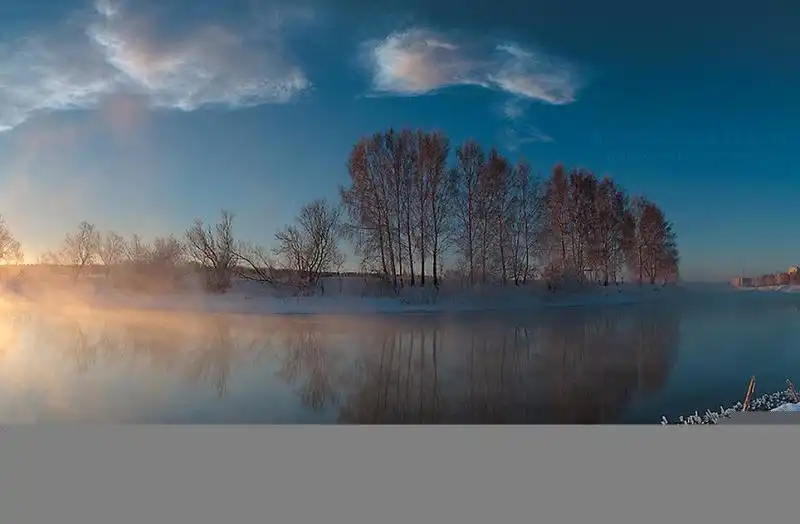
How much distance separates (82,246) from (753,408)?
516 centimetres

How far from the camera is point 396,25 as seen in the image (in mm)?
4391

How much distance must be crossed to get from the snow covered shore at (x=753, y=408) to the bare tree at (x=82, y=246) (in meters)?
4.40

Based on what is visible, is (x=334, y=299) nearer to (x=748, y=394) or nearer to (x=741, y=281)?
(x=748, y=394)

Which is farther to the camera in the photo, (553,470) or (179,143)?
(179,143)

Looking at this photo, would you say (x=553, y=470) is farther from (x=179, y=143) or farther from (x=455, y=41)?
(x=179, y=143)

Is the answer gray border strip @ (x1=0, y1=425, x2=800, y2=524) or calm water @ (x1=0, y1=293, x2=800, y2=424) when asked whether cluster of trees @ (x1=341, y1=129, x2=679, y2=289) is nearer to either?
calm water @ (x1=0, y1=293, x2=800, y2=424)

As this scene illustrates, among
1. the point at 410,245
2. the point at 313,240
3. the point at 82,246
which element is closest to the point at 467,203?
the point at 410,245

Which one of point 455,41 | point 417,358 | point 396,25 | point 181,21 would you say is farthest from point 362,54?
point 417,358

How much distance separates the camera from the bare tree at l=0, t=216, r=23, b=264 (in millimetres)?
4586

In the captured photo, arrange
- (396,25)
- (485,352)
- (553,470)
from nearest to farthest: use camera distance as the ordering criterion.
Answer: (553,470) → (396,25) → (485,352)

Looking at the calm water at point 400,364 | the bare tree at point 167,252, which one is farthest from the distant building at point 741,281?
the bare tree at point 167,252

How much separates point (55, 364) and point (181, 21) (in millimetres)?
2808

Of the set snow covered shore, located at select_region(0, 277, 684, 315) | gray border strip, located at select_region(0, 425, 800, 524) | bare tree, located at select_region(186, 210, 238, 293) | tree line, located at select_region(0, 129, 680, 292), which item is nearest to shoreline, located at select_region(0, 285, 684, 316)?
snow covered shore, located at select_region(0, 277, 684, 315)

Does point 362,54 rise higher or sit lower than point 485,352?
higher
